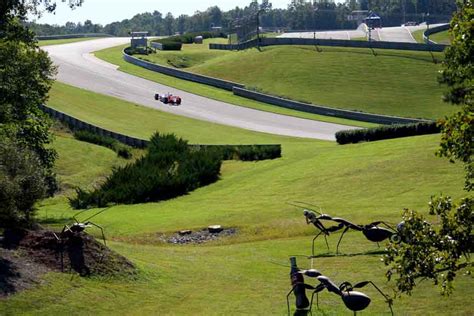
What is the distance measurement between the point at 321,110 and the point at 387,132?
2658 centimetres

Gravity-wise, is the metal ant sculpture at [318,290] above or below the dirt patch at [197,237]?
above

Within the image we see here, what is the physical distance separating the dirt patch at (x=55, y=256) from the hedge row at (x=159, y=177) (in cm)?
2339

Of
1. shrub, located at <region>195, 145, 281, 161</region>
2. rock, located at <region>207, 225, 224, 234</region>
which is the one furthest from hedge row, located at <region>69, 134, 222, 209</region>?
rock, located at <region>207, 225, 224, 234</region>

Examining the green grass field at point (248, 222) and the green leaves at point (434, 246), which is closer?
the green leaves at point (434, 246)

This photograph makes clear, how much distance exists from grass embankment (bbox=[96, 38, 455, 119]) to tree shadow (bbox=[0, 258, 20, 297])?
200ft

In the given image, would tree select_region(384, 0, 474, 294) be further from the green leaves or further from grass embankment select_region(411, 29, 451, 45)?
grass embankment select_region(411, 29, 451, 45)

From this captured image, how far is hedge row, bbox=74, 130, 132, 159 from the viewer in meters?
63.2

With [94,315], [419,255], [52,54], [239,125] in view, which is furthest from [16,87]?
[52,54]

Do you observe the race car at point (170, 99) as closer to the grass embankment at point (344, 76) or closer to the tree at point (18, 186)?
the grass embankment at point (344, 76)

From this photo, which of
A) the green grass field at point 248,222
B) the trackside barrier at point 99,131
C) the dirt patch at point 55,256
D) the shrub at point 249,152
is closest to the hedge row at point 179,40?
the green grass field at point 248,222

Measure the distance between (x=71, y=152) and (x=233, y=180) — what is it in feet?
51.3

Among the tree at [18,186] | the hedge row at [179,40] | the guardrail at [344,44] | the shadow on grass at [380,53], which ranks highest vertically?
the tree at [18,186]

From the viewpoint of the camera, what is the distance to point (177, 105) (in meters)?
87.5

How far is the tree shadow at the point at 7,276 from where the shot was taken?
19.3 meters
